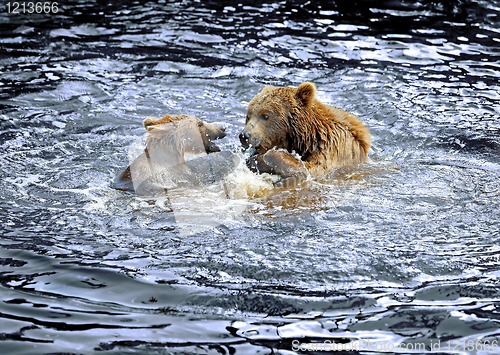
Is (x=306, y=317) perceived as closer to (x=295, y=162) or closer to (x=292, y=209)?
(x=292, y=209)

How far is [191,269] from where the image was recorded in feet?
15.1

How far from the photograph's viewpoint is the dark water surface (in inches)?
159

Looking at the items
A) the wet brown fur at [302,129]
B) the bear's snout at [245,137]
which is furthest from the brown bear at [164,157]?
the wet brown fur at [302,129]

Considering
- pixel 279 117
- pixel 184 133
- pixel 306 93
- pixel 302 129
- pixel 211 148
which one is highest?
pixel 306 93

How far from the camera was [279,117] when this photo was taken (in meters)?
6.37

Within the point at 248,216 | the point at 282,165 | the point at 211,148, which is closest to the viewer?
the point at 248,216

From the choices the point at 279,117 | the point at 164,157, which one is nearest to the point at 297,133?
the point at 279,117

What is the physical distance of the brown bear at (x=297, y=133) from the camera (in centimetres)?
630

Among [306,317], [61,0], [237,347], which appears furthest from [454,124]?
[61,0]

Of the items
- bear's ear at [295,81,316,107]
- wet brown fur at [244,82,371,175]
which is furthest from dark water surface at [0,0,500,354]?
bear's ear at [295,81,316,107]

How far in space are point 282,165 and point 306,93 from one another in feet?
2.96

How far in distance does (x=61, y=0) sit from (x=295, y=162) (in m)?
11.1

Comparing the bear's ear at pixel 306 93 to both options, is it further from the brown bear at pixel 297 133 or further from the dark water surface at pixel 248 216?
the dark water surface at pixel 248 216

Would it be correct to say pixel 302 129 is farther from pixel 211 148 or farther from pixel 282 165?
pixel 211 148
